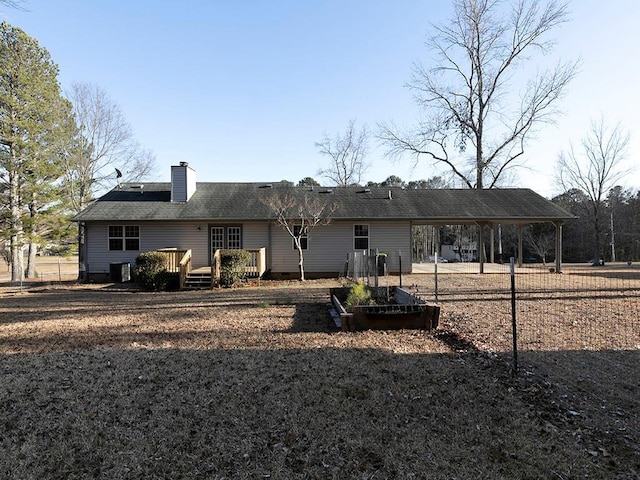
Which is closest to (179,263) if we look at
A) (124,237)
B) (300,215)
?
(124,237)

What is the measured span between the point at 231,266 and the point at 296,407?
10213 millimetres

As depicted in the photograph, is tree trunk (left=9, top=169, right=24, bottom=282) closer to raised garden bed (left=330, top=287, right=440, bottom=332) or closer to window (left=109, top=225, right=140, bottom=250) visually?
window (left=109, top=225, right=140, bottom=250)

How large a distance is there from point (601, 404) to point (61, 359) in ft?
21.7

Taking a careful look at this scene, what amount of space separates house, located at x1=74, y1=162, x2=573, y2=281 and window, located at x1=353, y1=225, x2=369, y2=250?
4 cm

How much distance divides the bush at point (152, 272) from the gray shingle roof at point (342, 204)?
2613 mm

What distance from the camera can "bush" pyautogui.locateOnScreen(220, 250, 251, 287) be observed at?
13.5m

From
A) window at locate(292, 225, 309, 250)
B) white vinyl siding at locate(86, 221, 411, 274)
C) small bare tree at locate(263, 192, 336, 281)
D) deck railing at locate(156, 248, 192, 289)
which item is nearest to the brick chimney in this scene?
white vinyl siding at locate(86, 221, 411, 274)

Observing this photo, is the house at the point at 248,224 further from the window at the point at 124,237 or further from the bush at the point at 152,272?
the bush at the point at 152,272

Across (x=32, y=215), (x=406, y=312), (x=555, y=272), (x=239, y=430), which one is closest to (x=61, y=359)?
(x=239, y=430)

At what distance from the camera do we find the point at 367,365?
16.2ft

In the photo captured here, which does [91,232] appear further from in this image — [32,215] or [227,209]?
Answer: [227,209]

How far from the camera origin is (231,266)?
1352 centimetres

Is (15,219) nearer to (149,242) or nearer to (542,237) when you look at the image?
(149,242)

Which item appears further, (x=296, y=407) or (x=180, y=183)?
(x=180, y=183)
